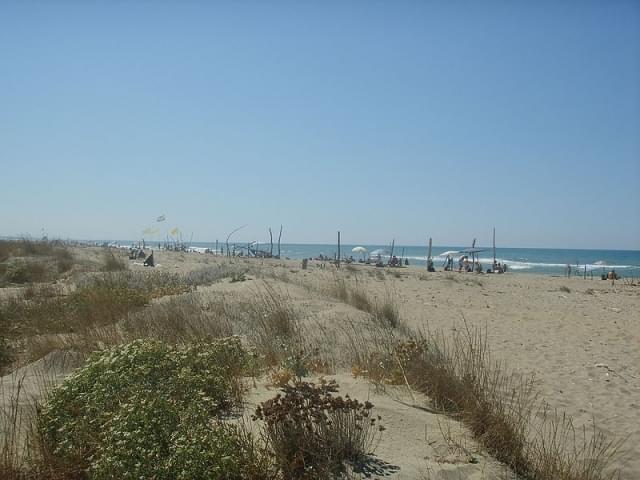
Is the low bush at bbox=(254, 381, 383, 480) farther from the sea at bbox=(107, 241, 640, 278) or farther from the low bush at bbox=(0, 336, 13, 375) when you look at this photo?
the sea at bbox=(107, 241, 640, 278)

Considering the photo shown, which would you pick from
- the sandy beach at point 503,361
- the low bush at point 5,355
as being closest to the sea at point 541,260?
the sandy beach at point 503,361

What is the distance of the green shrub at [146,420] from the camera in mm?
2555

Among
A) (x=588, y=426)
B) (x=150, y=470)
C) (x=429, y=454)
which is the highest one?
(x=150, y=470)

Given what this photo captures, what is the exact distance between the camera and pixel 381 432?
3.61m

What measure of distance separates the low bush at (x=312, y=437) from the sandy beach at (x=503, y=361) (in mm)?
240

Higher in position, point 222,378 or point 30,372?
point 222,378

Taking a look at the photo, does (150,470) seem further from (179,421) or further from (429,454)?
(429,454)

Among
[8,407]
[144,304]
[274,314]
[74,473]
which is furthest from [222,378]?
[144,304]

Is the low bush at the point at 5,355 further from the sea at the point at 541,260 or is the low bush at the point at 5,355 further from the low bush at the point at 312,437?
the sea at the point at 541,260

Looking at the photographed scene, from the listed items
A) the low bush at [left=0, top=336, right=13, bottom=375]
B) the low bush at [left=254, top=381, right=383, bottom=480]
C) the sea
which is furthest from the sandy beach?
the sea

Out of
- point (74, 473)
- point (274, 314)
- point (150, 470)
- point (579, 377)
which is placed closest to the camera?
point (150, 470)

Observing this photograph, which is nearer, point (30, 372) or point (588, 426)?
point (588, 426)

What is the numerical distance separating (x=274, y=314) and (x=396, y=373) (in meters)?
3.11

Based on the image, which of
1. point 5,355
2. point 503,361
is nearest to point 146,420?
point 5,355
